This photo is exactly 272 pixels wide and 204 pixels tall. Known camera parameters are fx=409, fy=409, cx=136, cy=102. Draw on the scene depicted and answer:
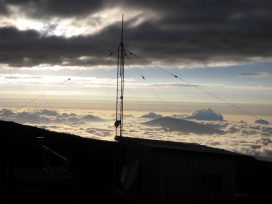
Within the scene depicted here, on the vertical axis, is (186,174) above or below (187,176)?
above

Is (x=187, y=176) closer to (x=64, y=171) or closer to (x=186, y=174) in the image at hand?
(x=186, y=174)

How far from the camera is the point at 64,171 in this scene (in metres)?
20.5

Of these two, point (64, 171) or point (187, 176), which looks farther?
point (64, 171)

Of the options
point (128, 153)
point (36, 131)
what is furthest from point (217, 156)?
point (36, 131)

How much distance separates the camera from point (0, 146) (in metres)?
35.5

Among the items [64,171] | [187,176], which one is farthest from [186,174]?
[64,171]

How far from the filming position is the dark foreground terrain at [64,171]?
18.7 meters

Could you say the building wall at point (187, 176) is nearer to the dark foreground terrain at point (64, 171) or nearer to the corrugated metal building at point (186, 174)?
the corrugated metal building at point (186, 174)

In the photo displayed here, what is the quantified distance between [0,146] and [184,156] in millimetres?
20920

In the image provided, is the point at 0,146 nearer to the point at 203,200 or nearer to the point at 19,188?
the point at 19,188

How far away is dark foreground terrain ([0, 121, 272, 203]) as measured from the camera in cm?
1870

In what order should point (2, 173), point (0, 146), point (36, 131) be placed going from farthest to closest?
point (36, 131), point (0, 146), point (2, 173)

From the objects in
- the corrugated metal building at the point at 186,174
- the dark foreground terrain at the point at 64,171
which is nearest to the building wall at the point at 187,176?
the corrugated metal building at the point at 186,174

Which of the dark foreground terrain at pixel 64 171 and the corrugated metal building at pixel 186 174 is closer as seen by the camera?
the dark foreground terrain at pixel 64 171
